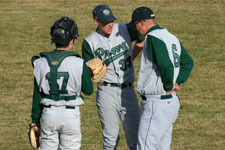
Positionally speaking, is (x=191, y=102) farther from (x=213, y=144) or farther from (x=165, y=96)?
(x=165, y=96)

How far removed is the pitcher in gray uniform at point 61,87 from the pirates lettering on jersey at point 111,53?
116 cm

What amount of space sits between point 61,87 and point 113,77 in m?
1.41

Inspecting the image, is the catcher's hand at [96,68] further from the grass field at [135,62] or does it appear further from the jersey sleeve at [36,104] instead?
the grass field at [135,62]

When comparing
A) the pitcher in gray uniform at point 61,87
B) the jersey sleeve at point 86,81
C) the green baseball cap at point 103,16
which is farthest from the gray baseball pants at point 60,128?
the green baseball cap at point 103,16

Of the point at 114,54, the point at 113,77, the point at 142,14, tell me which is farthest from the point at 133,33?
the point at 142,14

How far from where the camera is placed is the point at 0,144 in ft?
30.7

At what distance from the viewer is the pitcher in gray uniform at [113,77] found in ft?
24.9

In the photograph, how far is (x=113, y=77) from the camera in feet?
24.9

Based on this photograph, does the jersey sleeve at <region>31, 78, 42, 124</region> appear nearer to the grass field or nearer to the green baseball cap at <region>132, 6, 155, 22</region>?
the green baseball cap at <region>132, 6, 155, 22</region>

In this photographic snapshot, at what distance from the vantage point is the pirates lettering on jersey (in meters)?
7.60

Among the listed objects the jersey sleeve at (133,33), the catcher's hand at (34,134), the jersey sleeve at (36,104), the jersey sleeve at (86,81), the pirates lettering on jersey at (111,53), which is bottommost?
the catcher's hand at (34,134)

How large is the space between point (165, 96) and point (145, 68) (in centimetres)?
43

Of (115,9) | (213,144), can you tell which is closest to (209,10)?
(115,9)

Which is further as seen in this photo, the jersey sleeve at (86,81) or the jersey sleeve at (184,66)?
the jersey sleeve at (184,66)
